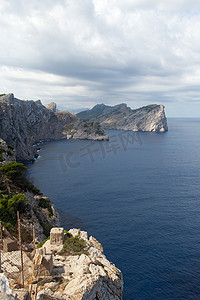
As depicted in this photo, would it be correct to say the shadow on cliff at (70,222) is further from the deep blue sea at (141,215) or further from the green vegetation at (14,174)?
the green vegetation at (14,174)

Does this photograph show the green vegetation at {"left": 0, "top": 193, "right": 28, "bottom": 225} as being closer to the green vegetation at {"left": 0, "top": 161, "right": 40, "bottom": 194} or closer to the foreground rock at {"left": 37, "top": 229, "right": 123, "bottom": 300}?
the green vegetation at {"left": 0, "top": 161, "right": 40, "bottom": 194}

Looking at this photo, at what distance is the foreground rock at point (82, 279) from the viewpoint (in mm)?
20016

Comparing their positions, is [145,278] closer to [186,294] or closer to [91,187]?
[186,294]

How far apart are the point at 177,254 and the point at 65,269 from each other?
33753mm


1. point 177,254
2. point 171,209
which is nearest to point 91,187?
point 171,209

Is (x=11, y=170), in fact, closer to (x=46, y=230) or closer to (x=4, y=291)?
(x=46, y=230)

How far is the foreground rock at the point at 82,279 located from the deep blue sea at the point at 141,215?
14781 millimetres

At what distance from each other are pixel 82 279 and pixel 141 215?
4540 cm

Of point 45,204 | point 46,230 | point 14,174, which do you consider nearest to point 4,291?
point 46,230

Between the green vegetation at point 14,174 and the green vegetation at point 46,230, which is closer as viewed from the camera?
the green vegetation at point 46,230

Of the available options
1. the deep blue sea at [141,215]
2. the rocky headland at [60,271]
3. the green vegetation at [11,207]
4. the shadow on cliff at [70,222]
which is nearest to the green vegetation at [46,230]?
the green vegetation at [11,207]

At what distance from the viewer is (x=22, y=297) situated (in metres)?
13.9

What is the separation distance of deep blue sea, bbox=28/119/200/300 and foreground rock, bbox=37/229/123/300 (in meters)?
14.8

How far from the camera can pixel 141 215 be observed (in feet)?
210
